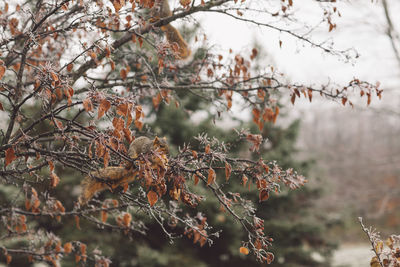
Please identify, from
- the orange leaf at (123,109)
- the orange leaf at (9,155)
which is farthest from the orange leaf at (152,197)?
the orange leaf at (9,155)

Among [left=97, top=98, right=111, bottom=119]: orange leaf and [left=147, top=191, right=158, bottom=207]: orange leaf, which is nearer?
[left=97, top=98, right=111, bottom=119]: orange leaf

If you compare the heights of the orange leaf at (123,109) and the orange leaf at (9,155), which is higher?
the orange leaf at (123,109)

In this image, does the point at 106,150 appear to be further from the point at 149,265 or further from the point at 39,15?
the point at 149,265

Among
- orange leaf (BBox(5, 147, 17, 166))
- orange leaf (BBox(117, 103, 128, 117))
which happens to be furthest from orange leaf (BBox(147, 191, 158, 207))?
orange leaf (BBox(5, 147, 17, 166))

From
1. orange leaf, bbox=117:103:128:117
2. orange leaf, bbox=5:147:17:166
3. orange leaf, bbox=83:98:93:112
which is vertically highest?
orange leaf, bbox=117:103:128:117

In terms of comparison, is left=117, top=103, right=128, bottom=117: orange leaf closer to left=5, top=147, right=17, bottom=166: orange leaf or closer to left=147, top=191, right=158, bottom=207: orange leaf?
left=147, top=191, right=158, bottom=207: orange leaf

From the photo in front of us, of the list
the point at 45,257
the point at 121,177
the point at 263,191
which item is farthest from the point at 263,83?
the point at 45,257

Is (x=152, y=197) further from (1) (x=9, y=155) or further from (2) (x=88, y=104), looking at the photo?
(1) (x=9, y=155)

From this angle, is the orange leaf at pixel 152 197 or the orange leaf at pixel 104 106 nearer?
the orange leaf at pixel 104 106

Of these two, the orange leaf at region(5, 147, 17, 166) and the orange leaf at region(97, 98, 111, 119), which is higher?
the orange leaf at region(97, 98, 111, 119)

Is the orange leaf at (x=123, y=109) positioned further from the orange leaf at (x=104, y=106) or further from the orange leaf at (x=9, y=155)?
the orange leaf at (x=9, y=155)

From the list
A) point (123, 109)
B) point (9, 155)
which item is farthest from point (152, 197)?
point (9, 155)

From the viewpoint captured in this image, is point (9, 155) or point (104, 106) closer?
point (104, 106)

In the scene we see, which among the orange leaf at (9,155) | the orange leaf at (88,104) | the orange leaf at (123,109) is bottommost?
the orange leaf at (9,155)
